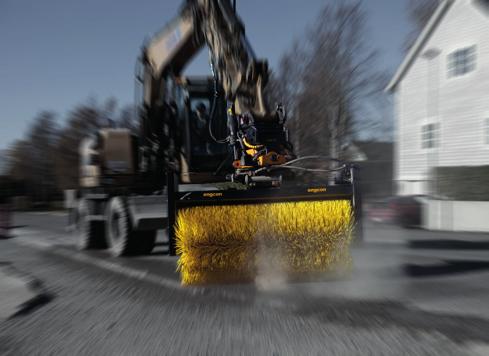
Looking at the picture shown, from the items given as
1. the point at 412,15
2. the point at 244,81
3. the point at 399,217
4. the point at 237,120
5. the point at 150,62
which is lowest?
the point at 399,217

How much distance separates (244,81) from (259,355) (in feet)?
15.2

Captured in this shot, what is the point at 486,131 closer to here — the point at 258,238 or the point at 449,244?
the point at 449,244

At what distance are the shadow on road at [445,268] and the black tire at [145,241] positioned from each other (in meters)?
4.66

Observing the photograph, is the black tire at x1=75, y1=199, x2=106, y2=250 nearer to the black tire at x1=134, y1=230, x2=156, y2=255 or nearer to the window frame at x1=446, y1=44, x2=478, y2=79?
the black tire at x1=134, y1=230, x2=156, y2=255

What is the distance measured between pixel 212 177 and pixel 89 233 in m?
3.88

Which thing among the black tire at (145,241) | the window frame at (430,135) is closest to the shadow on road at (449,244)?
the black tire at (145,241)

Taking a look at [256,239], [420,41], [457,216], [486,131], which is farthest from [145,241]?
[420,41]

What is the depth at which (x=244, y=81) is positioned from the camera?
799 cm

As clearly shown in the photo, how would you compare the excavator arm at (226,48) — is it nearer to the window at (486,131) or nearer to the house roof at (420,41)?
the window at (486,131)

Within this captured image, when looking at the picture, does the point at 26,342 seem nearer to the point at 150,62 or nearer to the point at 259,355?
the point at 259,355

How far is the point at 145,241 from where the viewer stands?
1038cm

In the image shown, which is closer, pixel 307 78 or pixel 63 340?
pixel 63 340

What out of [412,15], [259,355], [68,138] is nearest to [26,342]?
[259,355]

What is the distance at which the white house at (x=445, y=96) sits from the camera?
20375 mm
